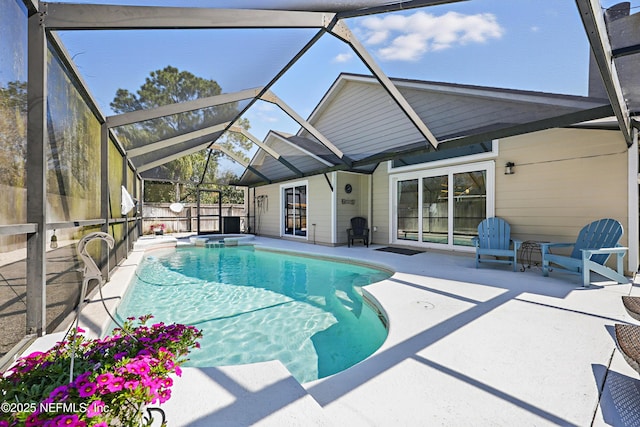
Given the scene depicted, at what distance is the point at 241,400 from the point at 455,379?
135cm

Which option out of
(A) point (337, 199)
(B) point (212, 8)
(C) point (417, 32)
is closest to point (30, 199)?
(B) point (212, 8)

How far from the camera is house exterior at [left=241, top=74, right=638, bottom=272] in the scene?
4582mm

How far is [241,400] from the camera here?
1.43 m

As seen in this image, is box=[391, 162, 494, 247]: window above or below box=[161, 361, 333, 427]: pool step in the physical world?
above

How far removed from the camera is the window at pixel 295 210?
10352 mm

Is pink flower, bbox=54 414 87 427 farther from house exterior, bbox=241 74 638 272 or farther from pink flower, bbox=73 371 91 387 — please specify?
house exterior, bbox=241 74 638 272

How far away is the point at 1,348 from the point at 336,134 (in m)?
8.13

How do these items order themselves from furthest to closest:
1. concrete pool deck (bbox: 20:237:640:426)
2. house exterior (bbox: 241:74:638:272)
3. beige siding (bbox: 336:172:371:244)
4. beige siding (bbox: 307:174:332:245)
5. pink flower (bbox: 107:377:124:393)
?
beige siding (bbox: 307:174:332:245) → beige siding (bbox: 336:172:371:244) → house exterior (bbox: 241:74:638:272) → concrete pool deck (bbox: 20:237:640:426) → pink flower (bbox: 107:377:124:393)

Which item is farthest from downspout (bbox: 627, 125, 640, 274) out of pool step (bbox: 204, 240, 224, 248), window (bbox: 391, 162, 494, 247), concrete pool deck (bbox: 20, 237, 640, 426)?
pool step (bbox: 204, 240, 224, 248)

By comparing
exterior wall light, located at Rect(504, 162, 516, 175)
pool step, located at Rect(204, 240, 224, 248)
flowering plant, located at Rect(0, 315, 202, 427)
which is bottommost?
pool step, located at Rect(204, 240, 224, 248)

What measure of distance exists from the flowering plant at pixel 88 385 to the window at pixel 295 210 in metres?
9.02

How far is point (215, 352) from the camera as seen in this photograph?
112 inches

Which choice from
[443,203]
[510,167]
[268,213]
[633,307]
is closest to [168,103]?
[633,307]

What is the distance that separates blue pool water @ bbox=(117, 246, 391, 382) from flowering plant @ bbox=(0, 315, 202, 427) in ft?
5.23
